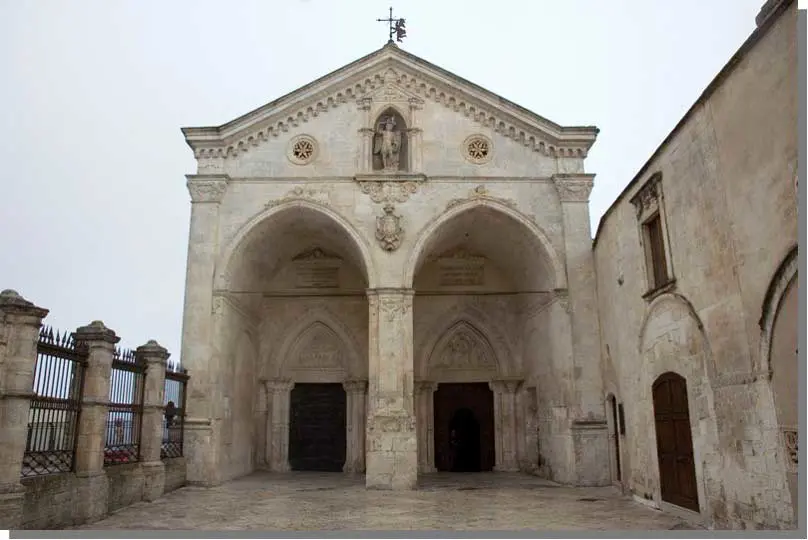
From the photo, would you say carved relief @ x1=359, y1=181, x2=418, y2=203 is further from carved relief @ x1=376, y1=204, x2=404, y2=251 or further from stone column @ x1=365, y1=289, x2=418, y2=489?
stone column @ x1=365, y1=289, x2=418, y2=489

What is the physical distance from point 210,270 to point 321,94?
5.66m

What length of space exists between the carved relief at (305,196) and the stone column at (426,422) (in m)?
6.53

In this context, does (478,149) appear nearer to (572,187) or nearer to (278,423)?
(572,187)

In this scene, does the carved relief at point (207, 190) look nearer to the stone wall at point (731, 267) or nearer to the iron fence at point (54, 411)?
the iron fence at point (54, 411)

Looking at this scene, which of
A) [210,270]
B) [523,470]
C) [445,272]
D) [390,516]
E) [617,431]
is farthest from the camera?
[445,272]

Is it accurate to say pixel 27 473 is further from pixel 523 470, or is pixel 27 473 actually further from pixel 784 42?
pixel 523 470

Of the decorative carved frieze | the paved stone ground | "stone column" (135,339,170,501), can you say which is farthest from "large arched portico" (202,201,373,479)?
"stone column" (135,339,170,501)

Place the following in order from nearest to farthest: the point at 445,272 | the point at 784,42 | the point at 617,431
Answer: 1. the point at 784,42
2. the point at 617,431
3. the point at 445,272

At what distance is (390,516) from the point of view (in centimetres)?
1095

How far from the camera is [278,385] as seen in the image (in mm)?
19594

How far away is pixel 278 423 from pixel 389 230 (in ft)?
24.0

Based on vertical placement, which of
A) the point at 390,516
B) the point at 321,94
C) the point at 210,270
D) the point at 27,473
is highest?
the point at 321,94

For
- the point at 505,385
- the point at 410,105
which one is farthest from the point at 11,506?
the point at 505,385

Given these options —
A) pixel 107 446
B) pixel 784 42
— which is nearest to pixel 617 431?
pixel 784 42
